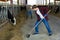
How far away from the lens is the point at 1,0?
13.5 metres

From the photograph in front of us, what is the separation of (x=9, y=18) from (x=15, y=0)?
4240 mm

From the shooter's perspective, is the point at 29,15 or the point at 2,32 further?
the point at 29,15

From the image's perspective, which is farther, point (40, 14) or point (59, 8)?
point (59, 8)

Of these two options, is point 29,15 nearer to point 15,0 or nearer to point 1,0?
point 15,0

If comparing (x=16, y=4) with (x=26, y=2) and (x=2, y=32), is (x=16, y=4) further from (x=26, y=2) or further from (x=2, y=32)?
(x=2, y=32)

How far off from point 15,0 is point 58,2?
2863 mm

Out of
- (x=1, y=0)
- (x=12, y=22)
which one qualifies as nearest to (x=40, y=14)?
(x=12, y=22)

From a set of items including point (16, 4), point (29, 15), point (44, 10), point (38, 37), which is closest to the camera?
point (38, 37)

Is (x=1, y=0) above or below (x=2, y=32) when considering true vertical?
above

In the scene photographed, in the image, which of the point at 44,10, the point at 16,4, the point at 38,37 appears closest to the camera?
the point at 38,37

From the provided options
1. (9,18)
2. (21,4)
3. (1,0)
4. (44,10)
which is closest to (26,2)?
(21,4)

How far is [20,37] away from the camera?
19.3 ft

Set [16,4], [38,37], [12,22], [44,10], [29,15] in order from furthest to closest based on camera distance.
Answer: [16,4] → [29,15] → [12,22] → [44,10] → [38,37]

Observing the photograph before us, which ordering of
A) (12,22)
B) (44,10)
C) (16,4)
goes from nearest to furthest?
(44,10) → (12,22) → (16,4)
